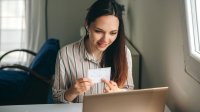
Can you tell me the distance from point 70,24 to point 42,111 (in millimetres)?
2343

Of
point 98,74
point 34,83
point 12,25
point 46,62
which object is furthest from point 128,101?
point 12,25

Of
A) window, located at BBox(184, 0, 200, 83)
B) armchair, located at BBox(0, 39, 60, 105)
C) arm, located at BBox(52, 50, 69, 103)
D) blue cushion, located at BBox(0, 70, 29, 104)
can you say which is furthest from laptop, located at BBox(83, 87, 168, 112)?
blue cushion, located at BBox(0, 70, 29, 104)

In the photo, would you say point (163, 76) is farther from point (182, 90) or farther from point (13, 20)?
point (13, 20)

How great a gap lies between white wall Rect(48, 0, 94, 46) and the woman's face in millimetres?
2244

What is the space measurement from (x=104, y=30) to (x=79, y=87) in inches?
11.2

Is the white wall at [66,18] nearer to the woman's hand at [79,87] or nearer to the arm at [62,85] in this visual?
the arm at [62,85]

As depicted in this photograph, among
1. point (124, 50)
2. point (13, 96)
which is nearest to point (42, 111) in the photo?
point (124, 50)

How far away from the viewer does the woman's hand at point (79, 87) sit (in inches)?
49.4

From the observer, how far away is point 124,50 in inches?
57.4

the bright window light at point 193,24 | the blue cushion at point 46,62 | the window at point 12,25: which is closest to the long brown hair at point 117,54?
the bright window light at point 193,24

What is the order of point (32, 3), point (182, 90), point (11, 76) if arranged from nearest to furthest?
point (182, 90) < point (11, 76) < point (32, 3)

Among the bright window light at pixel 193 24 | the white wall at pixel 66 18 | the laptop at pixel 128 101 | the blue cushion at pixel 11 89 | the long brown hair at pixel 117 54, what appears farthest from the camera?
the white wall at pixel 66 18

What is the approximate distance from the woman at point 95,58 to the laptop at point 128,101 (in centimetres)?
28

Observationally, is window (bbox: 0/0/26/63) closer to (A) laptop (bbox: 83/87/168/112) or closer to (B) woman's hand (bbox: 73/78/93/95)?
(B) woman's hand (bbox: 73/78/93/95)
